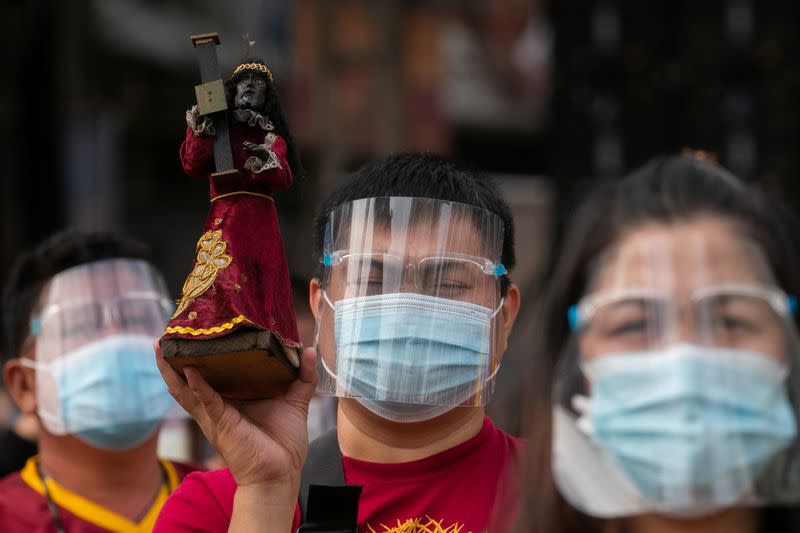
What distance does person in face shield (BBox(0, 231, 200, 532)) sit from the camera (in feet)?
14.3

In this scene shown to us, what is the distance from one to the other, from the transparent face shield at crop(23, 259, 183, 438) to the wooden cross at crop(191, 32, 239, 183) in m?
1.62

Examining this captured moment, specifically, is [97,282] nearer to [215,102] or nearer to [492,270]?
[492,270]

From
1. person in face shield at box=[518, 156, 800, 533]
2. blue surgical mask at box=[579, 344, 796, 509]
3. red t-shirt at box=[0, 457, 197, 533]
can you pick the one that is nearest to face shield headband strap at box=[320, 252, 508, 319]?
person in face shield at box=[518, 156, 800, 533]

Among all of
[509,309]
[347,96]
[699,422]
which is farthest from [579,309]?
[347,96]

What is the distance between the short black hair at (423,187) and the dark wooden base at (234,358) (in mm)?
764

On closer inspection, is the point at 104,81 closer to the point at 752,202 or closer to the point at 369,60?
the point at 369,60

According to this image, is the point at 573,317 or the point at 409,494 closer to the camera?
the point at 573,317

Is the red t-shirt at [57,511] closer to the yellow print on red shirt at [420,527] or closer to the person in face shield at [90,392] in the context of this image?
the person in face shield at [90,392]

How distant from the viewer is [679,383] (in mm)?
2348

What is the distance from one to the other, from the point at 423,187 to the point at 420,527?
908 mm

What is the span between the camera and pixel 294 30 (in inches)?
612

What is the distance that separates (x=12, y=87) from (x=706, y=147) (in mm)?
7318

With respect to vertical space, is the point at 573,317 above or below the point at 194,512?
above

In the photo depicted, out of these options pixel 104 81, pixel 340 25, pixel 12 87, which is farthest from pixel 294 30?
pixel 12 87
